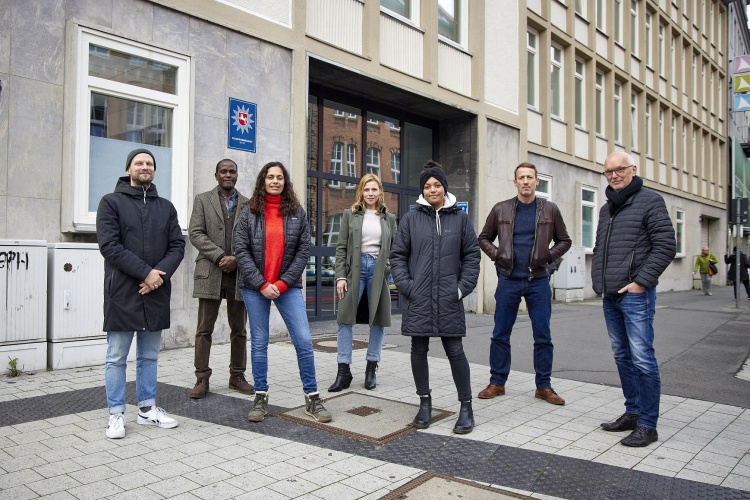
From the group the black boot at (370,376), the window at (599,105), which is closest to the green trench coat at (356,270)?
the black boot at (370,376)

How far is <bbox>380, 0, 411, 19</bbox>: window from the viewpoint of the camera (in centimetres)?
1237

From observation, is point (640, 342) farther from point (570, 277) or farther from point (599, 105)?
point (599, 105)

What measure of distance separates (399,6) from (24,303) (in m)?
9.12

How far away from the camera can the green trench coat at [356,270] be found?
19.9ft

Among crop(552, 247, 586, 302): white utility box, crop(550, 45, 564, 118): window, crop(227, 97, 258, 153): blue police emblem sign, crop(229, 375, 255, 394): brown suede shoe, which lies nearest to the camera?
crop(229, 375, 255, 394): brown suede shoe

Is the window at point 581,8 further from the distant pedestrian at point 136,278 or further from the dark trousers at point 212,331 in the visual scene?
the distant pedestrian at point 136,278

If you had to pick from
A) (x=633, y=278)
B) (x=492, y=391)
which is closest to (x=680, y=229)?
(x=492, y=391)

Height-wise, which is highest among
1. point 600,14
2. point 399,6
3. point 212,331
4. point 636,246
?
point 600,14

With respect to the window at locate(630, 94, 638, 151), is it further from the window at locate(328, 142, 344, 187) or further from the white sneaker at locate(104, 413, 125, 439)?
the white sneaker at locate(104, 413, 125, 439)

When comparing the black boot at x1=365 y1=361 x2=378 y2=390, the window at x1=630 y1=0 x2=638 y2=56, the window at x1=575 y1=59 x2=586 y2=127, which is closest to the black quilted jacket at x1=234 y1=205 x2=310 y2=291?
the black boot at x1=365 y1=361 x2=378 y2=390

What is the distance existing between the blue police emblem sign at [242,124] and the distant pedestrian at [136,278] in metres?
4.22

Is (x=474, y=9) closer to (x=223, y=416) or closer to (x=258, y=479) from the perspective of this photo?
(x=223, y=416)

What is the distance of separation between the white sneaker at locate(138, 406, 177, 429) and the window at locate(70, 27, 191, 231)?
128 inches

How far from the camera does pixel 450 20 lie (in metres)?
14.0
